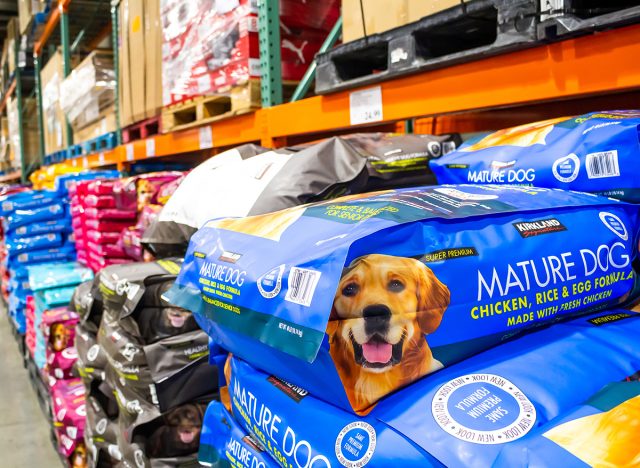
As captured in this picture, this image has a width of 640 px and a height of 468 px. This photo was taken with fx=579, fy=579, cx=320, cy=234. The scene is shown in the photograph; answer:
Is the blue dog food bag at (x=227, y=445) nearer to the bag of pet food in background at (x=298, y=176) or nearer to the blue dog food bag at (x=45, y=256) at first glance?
the bag of pet food in background at (x=298, y=176)

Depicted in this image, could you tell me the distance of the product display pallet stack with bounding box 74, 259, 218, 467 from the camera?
4.97 feet

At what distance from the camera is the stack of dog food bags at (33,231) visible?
169 inches

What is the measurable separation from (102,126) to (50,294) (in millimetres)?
1955

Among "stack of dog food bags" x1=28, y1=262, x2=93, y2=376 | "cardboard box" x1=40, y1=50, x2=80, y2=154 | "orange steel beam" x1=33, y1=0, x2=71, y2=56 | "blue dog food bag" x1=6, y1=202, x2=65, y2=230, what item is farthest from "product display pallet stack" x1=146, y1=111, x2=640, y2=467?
"cardboard box" x1=40, y1=50, x2=80, y2=154

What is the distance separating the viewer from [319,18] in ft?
8.31

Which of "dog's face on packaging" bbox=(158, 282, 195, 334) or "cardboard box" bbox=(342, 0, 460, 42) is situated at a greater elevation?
"cardboard box" bbox=(342, 0, 460, 42)

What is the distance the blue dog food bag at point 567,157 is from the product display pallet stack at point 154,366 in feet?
2.70

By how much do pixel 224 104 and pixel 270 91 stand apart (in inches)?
19.8

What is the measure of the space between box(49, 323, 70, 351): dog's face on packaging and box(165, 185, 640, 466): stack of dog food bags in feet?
7.01

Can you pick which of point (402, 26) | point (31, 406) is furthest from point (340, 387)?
point (31, 406)

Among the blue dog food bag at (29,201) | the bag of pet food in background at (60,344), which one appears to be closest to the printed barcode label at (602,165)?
the bag of pet food in background at (60,344)

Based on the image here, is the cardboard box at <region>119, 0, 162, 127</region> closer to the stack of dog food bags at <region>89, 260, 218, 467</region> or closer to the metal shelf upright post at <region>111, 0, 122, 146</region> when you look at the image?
the metal shelf upright post at <region>111, 0, 122, 146</region>

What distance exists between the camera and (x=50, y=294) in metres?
3.12

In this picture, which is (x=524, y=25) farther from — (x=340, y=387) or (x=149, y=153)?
(x=149, y=153)
